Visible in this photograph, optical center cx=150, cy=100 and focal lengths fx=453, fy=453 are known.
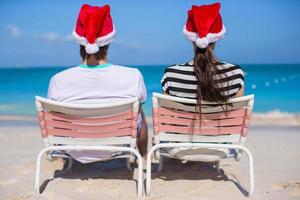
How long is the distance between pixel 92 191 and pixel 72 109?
2.54ft

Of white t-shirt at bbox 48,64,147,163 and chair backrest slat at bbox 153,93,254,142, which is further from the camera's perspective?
white t-shirt at bbox 48,64,147,163

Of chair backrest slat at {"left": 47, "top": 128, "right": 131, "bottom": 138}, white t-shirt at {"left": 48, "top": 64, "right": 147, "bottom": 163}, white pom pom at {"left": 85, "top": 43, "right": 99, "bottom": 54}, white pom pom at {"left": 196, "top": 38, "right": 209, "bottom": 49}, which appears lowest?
chair backrest slat at {"left": 47, "top": 128, "right": 131, "bottom": 138}

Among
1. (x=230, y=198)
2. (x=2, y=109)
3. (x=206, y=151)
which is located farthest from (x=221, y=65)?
(x=2, y=109)

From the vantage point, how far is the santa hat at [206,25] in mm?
3461

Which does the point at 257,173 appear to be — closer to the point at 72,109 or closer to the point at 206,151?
the point at 206,151

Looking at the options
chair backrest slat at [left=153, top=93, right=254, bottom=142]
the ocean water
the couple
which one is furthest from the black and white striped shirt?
the ocean water

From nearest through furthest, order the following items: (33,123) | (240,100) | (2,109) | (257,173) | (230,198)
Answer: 1. (240,100)
2. (230,198)
3. (257,173)
4. (33,123)
5. (2,109)

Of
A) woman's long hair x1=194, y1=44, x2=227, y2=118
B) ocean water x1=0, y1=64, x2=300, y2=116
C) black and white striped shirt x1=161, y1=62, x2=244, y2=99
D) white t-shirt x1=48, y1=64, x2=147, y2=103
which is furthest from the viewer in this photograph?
ocean water x1=0, y1=64, x2=300, y2=116

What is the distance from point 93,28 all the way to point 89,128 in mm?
810

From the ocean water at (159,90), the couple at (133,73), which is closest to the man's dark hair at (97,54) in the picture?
the couple at (133,73)

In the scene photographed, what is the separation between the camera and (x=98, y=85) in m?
3.57

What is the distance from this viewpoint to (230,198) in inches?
140

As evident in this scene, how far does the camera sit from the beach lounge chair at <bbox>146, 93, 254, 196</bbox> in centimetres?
341

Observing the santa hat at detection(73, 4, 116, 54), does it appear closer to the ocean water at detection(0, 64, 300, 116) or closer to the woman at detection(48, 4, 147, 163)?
the woman at detection(48, 4, 147, 163)
